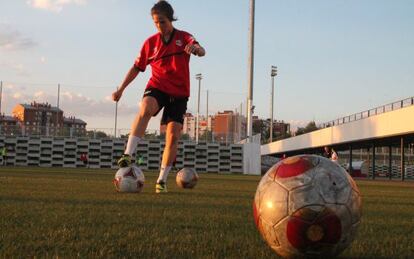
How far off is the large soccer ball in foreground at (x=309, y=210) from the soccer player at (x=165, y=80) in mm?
4511

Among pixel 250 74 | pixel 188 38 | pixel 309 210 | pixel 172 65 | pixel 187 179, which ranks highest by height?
pixel 250 74

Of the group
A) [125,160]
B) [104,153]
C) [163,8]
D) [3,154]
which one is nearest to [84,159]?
[104,153]

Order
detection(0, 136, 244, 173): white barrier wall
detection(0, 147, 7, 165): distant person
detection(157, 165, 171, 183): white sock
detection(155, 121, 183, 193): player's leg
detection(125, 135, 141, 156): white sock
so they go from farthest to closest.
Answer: detection(0, 136, 244, 173): white barrier wall < detection(0, 147, 7, 165): distant person < detection(157, 165, 171, 183): white sock < detection(155, 121, 183, 193): player's leg < detection(125, 135, 141, 156): white sock

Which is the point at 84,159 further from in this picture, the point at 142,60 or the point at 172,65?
the point at 172,65

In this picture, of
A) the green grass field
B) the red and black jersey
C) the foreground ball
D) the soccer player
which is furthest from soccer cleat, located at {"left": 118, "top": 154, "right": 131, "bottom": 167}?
the foreground ball

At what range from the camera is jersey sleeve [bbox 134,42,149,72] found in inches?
307

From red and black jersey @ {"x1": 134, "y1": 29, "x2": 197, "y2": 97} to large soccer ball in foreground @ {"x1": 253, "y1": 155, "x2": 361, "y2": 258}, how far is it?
457 centimetres

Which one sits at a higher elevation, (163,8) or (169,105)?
(163,8)

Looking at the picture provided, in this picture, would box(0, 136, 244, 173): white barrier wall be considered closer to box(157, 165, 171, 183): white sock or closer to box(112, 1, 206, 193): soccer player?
box(157, 165, 171, 183): white sock

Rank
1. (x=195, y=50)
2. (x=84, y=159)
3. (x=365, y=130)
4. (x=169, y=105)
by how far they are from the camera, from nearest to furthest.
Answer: (x=195, y=50)
(x=169, y=105)
(x=84, y=159)
(x=365, y=130)

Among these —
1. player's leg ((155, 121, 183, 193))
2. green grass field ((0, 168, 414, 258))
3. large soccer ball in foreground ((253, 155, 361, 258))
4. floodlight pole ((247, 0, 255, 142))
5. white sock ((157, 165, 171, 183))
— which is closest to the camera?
large soccer ball in foreground ((253, 155, 361, 258))

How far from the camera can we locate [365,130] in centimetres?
3678

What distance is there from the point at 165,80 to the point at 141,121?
72cm

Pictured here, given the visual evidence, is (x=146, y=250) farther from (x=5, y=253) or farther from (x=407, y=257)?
(x=407, y=257)
